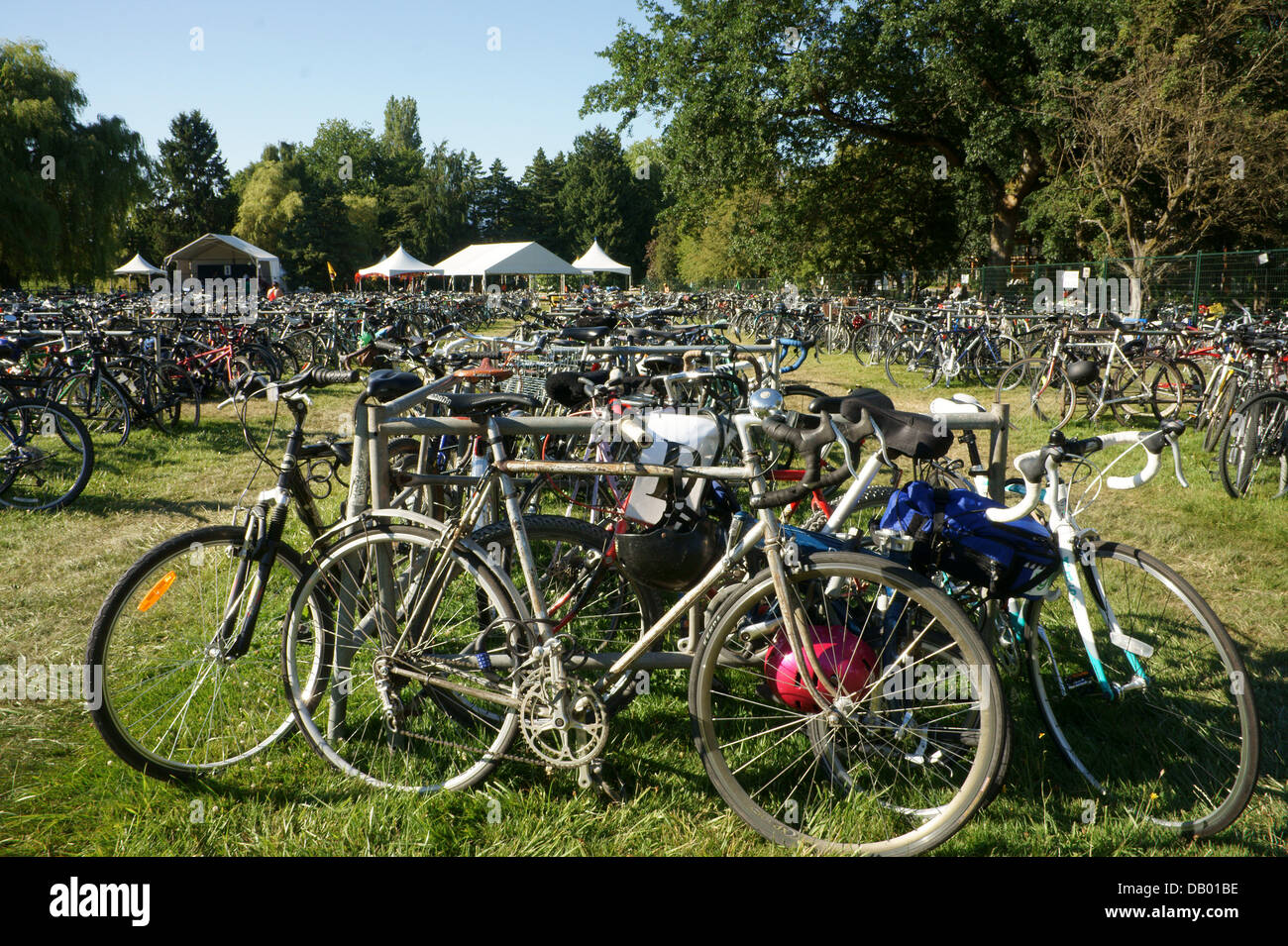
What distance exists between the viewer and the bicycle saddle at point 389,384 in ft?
8.30

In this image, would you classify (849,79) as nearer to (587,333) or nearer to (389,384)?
(587,333)

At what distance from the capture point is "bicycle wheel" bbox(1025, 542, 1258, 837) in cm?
227

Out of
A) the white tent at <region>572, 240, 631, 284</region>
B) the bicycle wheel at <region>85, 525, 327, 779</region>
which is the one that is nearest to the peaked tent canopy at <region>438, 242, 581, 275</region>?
the white tent at <region>572, 240, 631, 284</region>

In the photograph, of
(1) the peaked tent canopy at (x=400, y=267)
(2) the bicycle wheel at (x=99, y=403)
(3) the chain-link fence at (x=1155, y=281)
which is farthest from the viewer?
(1) the peaked tent canopy at (x=400, y=267)

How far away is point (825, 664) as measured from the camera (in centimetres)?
227

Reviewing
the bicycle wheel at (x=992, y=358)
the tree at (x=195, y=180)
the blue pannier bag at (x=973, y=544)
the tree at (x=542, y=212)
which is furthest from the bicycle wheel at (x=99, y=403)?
the tree at (x=542, y=212)

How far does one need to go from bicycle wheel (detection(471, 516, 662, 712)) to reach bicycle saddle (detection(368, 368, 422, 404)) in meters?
0.52

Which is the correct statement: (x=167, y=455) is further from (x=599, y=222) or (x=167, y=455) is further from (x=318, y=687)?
(x=599, y=222)

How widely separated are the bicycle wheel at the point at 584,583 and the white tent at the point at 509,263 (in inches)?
1174

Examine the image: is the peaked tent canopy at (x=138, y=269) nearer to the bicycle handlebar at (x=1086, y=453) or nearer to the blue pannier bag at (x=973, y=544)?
the blue pannier bag at (x=973, y=544)

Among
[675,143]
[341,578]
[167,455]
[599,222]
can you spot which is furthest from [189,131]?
[341,578]

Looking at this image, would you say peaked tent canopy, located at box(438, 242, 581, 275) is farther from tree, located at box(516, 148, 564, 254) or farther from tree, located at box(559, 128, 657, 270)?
tree, located at box(516, 148, 564, 254)
